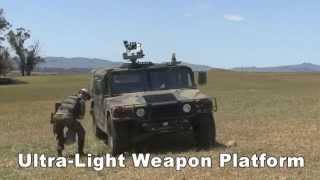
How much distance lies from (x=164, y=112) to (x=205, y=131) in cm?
103

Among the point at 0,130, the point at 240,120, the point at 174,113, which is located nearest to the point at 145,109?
the point at 174,113

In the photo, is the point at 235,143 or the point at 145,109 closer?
the point at 145,109

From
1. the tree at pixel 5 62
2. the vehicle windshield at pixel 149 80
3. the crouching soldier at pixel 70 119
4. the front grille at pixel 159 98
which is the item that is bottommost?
the tree at pixel 5 62

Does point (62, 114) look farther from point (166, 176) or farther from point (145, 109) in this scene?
point (166, 176)

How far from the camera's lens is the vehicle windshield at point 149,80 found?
16125 mm

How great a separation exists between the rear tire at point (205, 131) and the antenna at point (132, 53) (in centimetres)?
252

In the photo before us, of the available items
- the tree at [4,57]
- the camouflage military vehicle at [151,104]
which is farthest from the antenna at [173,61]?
the tree at [4,57]

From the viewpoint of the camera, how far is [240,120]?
23125 millimetres

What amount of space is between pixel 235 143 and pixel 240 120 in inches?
290

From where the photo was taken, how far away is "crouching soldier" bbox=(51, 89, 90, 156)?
15.1m

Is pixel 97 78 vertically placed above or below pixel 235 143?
above

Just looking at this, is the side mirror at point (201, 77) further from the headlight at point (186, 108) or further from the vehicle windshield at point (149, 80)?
the headlight at point (186, 108)

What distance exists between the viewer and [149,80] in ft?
53.2

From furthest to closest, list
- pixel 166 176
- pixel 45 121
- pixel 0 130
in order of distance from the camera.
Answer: pixel 45 121, pixel 0 130, pixel 166 176
